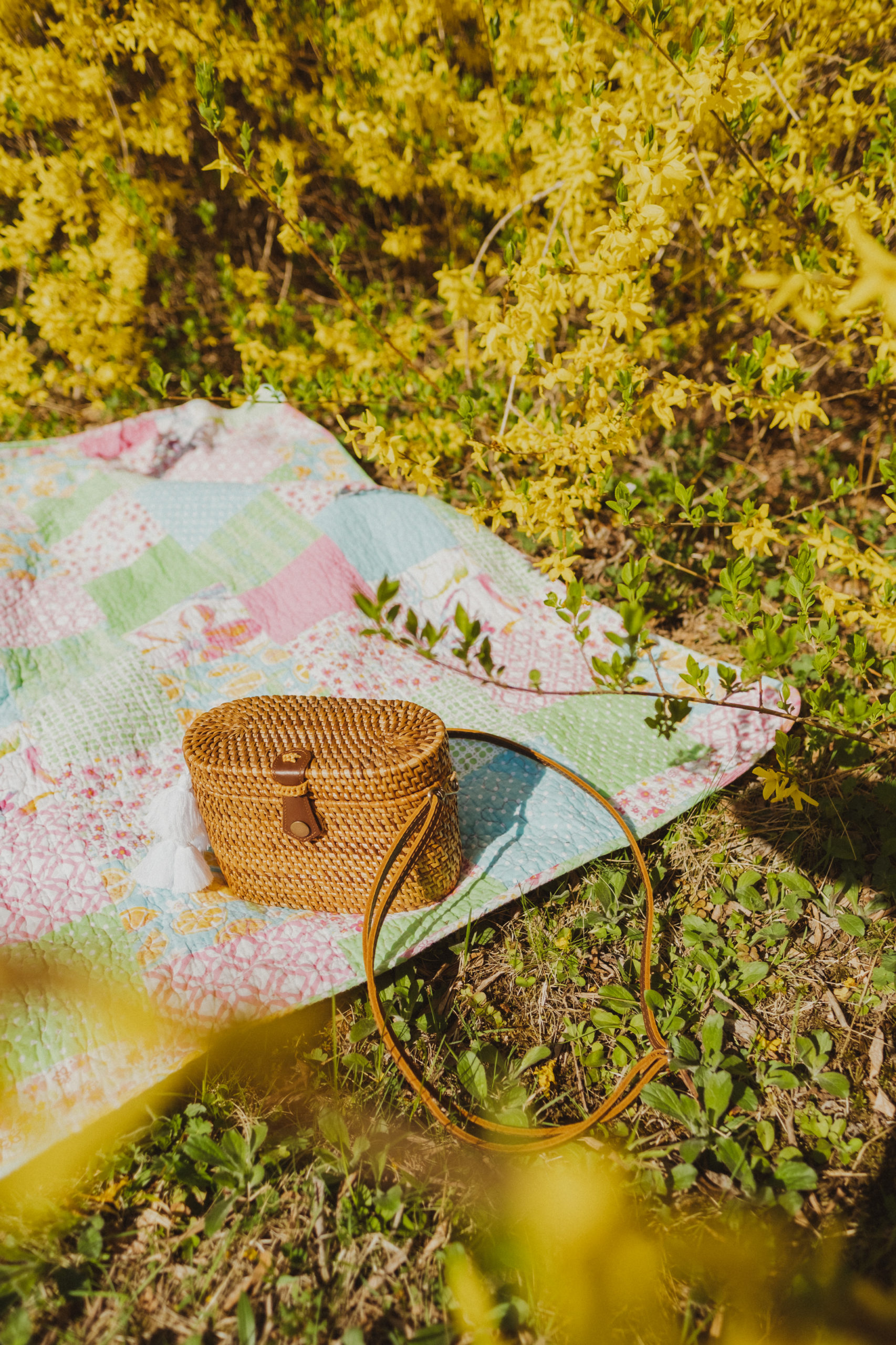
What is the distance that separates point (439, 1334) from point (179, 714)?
1.52m

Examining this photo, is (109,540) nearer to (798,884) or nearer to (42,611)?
(42,611)

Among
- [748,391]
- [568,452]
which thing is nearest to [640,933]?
[568,452]

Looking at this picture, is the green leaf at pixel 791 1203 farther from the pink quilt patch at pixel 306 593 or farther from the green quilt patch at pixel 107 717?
the pink quilt patch at pixel 306 593

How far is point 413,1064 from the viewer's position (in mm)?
1430

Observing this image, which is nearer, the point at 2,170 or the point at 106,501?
the point at 106,501

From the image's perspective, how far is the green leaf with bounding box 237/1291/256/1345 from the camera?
1092mm

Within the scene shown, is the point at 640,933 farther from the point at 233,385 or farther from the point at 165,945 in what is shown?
the point at 233,385

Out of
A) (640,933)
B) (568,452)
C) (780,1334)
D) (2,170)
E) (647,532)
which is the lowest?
(780,1334)

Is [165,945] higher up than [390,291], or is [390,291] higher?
[390,291]

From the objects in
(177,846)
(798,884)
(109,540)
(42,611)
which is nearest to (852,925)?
(798,884)

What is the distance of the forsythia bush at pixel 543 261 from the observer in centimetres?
168

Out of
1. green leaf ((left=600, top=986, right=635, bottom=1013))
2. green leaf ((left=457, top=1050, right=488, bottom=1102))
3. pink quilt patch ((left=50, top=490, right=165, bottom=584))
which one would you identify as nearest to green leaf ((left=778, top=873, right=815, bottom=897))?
green leaf ((left=600, top=986, right=635, bottom=1013))

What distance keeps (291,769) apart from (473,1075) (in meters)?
0.68

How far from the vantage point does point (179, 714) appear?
82.4 inches
